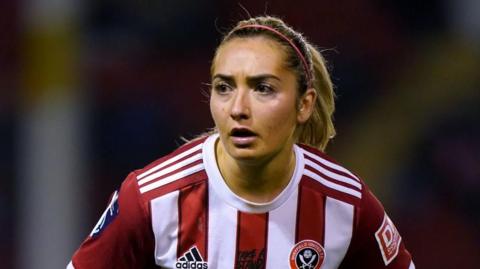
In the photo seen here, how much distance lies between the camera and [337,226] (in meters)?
3.06

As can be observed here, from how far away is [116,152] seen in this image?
6754 mm

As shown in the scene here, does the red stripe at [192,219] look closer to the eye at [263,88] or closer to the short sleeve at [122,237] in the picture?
the short sleeve at [122,237]

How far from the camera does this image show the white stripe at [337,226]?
306cm

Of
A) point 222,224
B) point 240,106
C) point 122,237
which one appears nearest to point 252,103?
point 240,106

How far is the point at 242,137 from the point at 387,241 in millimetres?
505

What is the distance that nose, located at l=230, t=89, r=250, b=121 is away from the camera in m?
2.84

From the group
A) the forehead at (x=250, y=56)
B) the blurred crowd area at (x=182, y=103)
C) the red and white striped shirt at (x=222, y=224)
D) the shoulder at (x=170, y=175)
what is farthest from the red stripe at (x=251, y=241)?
the blurred crowd area at (x=182, y=103)

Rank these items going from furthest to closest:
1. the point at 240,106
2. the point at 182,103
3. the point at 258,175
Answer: the point at 182,103, the point at 258,175, the point at 240,106

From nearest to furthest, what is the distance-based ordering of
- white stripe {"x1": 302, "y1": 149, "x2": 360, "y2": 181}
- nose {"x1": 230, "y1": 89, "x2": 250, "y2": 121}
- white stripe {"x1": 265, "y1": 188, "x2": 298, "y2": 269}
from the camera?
nose {"x1": 230, "y1": 89, "x2": 250, "y2": 121}
white stripe {"x1": 265, "y1": 188, "x2": 298, "y2": 269}
white stripe {"x1": 302, "y1": 149, "x2": 360, "y2": 181}

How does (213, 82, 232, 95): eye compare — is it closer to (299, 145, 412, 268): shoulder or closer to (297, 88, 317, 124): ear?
(297, 88, 317, 124): ear

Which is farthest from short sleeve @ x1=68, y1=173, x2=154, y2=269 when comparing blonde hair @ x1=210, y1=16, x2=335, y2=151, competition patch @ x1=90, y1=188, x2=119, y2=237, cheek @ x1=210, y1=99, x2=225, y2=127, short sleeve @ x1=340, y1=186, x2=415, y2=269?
short sleeve @ x1=340, y1=186, x2=415, y2=269

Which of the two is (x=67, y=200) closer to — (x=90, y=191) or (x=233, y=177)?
(x=90, y=191)

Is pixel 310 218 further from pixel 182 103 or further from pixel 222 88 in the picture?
pixel 182 103

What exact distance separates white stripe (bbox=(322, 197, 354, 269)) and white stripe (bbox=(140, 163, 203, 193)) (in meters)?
0.32
